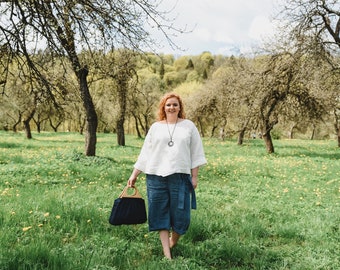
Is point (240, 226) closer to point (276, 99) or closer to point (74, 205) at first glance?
point (74, 205)

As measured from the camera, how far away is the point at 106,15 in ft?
18.4

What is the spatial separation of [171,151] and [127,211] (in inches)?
39.4

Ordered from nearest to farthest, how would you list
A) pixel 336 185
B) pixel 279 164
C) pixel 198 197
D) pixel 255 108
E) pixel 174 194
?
pixel 174 194, pixel 198 197, pixel 336 185, pixel 279 164, pixel 255 108

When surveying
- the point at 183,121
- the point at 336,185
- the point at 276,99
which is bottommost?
the point at 336,185

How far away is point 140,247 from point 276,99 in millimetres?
16013

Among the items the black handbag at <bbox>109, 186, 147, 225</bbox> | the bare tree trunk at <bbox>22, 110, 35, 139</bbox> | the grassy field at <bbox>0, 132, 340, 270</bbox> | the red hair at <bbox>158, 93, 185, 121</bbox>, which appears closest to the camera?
the grassy field at <bbox>0, 132, 340, 270</bbox>

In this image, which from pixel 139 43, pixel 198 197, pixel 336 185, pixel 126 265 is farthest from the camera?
pixel 336 185

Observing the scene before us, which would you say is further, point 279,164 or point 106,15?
point 279,164

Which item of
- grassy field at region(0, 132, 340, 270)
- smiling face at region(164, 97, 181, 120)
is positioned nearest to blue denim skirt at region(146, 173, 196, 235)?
grassy field at region(0, 132, 340, 270)

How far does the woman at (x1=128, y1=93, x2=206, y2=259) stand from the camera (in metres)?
4.57

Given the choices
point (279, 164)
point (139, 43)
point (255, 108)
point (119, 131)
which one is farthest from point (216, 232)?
point (119, 131)

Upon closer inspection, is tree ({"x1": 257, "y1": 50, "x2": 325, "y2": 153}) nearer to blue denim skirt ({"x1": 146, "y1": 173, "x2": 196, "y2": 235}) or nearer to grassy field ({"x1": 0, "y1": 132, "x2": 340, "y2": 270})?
grassy field ({"x1": 0, "y1": 132, "x2": 340, "y2": 270})

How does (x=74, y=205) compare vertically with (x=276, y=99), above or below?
below

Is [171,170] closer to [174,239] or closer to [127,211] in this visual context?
[127,211]
